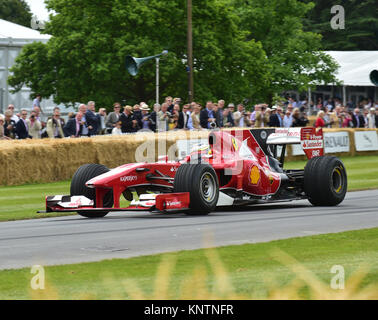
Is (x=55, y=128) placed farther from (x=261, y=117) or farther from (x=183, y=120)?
(x=261, y=117)

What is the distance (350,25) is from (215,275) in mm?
66417

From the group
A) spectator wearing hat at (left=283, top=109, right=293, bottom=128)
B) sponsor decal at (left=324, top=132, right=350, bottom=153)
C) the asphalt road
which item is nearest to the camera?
the asphalt road

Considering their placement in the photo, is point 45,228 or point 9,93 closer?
point 45,228

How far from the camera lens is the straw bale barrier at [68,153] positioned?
21047 mm

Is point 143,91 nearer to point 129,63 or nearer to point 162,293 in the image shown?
point 129,63

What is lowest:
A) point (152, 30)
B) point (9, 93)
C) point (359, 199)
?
point (359, 199)

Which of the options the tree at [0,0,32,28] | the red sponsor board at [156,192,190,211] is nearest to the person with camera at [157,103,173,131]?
the red sponsor board at [156,192,190,211]

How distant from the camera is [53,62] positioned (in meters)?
38.8

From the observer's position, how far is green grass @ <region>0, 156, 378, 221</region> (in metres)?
15.1

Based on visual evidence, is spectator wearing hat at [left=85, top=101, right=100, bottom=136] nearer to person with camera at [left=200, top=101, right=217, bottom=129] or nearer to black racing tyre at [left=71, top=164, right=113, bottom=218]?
person with camera at [left=200, top=101, right=217, bottom=129]

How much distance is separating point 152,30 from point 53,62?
4483mm

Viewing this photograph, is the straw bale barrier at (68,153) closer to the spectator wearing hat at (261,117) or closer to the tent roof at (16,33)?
the spectator wearing hat at (261,117)

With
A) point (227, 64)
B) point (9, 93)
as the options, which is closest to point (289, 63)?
point (227, 64)

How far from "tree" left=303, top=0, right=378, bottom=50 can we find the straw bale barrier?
4904 centimetres
